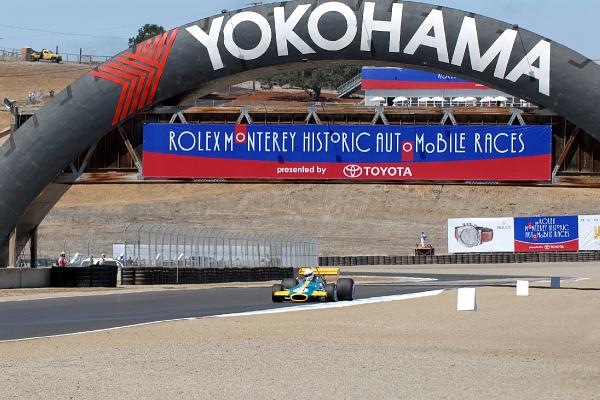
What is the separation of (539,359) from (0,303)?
15.9m

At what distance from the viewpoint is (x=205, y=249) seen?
1756 inches

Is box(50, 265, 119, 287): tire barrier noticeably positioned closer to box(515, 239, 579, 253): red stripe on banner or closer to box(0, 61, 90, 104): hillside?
box(515, 239, 579, 253): red stripe on banner

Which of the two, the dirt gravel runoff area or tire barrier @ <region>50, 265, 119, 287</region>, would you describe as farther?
tire barrier @ <region>50, 265, 119, 287</region>

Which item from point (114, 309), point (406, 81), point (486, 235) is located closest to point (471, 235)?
point (486, 235)

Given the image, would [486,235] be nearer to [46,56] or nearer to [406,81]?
[406,81]

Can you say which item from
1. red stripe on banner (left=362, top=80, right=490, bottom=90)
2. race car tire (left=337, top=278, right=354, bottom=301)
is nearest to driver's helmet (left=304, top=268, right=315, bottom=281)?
race car tire (left=337, top=278, right=354, bottom=301)

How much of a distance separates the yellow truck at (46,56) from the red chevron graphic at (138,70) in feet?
335

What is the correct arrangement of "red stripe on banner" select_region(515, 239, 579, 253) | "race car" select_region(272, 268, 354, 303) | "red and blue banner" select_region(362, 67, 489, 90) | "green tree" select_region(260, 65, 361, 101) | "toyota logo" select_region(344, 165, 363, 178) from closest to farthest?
"race car" select_region(272, 268, 354, 303) < "toyota logo" select_region(344, 165, 363, 178) < "red stripe on banner" select_region(515, 239, 579, 253) < "red and blue banner" select_region(362, 67, 489, 90) < "green tree" select_region(260, 65, 361, 101)

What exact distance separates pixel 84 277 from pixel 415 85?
60.5 m

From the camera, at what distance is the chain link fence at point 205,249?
40.5 m

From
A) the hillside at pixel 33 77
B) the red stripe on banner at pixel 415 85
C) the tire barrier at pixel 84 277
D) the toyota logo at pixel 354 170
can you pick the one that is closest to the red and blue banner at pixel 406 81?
the red stripe on banner at pixel 415 85

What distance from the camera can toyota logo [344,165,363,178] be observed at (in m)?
34.7

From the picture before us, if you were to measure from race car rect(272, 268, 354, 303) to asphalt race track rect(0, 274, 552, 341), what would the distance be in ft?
1.52

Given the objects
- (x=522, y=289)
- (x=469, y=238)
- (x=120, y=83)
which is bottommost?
(x=522, y=289)
